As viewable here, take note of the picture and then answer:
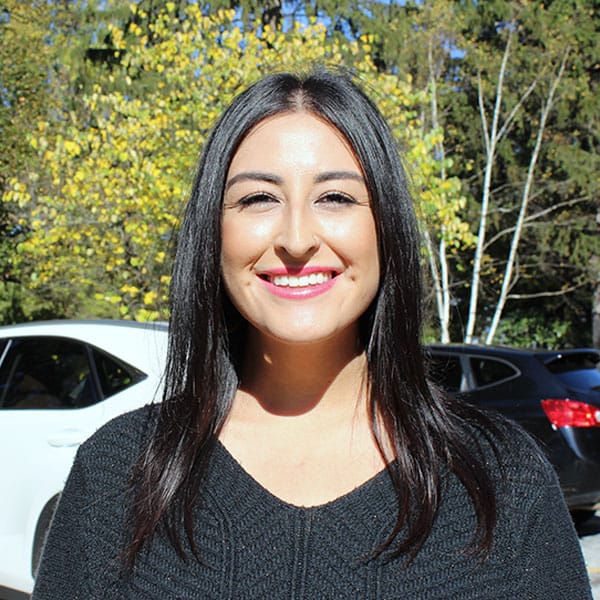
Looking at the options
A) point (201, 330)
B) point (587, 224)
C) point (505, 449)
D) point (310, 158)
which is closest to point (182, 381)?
point (201, 330)

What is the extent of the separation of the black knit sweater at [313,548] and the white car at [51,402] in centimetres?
316

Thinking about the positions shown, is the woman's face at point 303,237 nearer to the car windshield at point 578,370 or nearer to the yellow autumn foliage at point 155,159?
the car windshield at point 578,370

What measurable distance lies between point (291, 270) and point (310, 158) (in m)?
0.22

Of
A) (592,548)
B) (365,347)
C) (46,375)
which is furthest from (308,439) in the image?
(592,548)

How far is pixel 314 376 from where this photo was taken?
171 centimetres

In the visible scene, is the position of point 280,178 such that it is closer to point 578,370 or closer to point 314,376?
point 314,376

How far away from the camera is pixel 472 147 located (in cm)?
2138

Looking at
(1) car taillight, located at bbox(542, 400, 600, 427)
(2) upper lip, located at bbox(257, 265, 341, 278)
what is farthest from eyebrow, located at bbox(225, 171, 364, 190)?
(1) car taillight, located at bbox(542, 400, 600, 427)

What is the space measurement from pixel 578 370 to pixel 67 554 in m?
6.17

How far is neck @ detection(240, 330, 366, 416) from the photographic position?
5.57ft

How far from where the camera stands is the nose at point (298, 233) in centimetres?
153

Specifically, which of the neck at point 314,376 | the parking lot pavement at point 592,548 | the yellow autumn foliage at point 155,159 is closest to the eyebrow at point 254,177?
the neck at point 314,376

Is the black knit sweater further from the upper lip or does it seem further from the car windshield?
the car windshield

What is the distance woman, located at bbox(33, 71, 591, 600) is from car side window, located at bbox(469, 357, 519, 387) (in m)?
5.61
